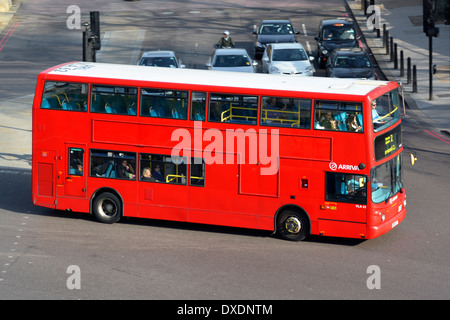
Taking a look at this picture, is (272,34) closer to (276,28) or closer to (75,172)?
(276,28)

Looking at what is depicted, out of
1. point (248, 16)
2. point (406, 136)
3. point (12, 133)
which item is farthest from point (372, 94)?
point (248, 16)

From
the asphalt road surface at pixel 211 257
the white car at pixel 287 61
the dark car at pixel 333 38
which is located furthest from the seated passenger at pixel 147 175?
the dark car at pixel 333 38

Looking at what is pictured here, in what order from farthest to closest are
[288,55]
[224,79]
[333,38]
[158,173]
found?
[333,38] < [288,55] < [158,173] < [224,79]

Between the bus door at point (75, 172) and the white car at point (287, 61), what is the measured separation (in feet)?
47.1

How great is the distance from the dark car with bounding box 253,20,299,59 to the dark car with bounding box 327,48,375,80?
4508 millimetres

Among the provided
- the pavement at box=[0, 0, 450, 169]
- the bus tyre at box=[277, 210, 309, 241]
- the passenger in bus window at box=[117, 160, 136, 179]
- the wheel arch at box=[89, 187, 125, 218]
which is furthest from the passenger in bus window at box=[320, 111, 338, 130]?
the pavement at box=[0, 0, 450, 169]

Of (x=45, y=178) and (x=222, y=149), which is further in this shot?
(x=45, y=178)

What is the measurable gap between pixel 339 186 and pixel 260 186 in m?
1.58

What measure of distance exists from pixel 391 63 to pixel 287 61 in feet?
22.3

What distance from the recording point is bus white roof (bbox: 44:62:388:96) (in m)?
16.0

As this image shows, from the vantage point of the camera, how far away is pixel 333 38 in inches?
1401

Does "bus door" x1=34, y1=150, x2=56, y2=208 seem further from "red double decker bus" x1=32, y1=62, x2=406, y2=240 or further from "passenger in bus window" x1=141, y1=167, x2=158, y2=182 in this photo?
"passenger in bus window" x1=141, y1=167, x2=158, y2=182

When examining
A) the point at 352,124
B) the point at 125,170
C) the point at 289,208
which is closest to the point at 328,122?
the point at 352,124

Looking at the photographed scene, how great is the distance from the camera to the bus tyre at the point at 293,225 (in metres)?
16.2
